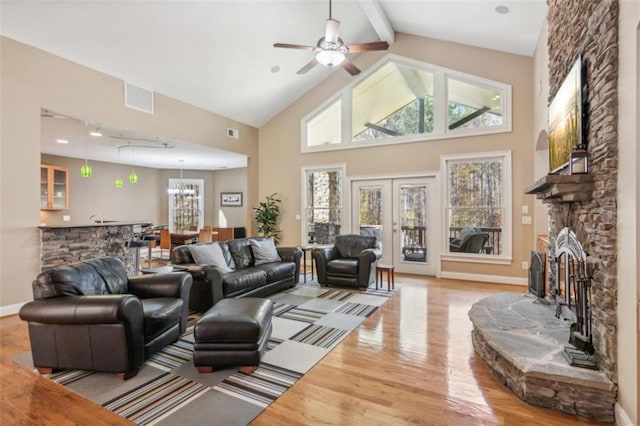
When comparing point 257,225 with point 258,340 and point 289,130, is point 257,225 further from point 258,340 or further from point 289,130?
point 258,340

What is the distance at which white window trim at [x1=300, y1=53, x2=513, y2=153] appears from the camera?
5.73 metres

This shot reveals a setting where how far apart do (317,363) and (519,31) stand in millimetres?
5452

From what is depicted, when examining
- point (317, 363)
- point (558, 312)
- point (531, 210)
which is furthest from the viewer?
point (531, 210)

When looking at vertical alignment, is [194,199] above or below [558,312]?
above

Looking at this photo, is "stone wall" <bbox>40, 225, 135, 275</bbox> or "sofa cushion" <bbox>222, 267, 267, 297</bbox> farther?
"stone wall" <bbox>40, 225, 135, 275</bbox>

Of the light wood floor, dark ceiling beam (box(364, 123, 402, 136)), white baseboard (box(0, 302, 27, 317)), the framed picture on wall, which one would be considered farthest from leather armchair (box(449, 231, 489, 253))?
the framed picture on wall

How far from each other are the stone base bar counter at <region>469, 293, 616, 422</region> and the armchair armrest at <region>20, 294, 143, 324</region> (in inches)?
111

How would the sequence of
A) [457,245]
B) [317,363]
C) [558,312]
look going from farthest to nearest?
[457,245]
[558,312]
[317,363]

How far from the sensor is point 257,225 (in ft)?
27.1

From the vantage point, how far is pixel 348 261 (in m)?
5.44

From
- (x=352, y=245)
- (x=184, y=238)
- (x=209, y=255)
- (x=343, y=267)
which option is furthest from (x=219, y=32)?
(x=184, y=238)

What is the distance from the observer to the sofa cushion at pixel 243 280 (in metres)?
4.16

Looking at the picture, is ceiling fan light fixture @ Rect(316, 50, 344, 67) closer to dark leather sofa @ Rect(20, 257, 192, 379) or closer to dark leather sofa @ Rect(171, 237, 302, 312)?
dark leather sofa @ Rect(171, 237, 302, 312)

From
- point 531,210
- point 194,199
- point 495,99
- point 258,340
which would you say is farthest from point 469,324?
point 194,199
